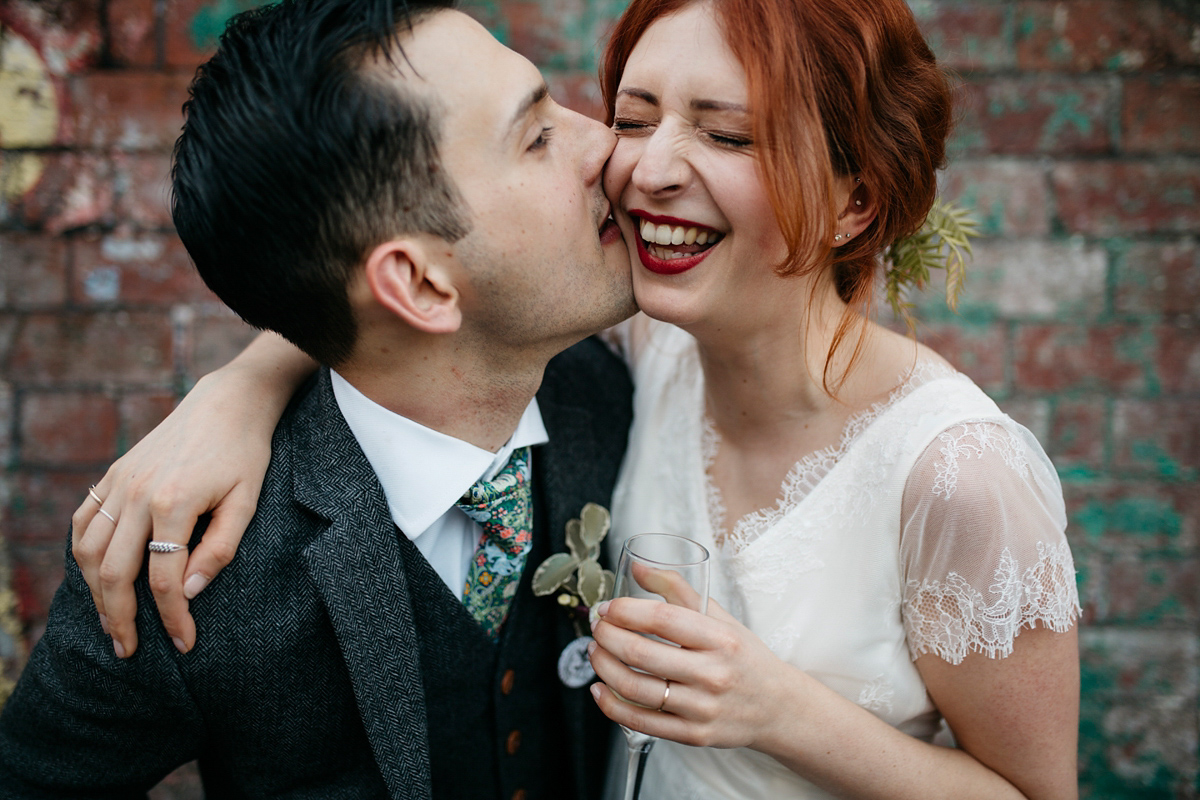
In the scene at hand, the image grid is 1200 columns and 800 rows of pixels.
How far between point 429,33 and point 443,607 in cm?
100

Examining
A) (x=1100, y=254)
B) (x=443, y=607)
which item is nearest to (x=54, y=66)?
(x=443, y=607)

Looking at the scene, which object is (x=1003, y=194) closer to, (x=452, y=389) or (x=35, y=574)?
(x=452, y=389)

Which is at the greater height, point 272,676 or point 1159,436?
point 1159,436

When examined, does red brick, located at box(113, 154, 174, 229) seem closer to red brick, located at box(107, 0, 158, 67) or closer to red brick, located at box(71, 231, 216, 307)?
red brick, located at box(71, 231, 216, 307)

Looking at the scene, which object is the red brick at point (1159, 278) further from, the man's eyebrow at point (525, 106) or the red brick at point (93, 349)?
the red brick at point (93, 349)

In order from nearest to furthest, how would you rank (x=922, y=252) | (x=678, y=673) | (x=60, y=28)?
(x=678, y=673) → (x=922, y=252) → (x=60, y=28)

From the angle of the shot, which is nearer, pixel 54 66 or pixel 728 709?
pixel 728 709

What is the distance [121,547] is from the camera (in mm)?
1142

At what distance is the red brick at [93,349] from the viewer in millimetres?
1964

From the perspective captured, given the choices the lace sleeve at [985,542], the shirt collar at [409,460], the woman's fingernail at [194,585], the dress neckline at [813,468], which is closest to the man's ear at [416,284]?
the shirt collar at [409,460]

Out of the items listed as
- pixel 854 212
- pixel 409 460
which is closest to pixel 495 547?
pixel 409 460

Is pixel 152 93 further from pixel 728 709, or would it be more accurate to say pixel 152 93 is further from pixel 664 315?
pixel 728 709

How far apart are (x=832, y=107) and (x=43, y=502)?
217 cm

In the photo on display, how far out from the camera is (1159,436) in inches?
79.5
